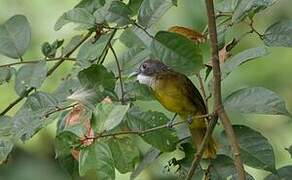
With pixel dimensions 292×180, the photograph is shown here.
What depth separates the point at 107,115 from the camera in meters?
1.12

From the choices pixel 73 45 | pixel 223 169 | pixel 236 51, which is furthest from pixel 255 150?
pixel 236 51

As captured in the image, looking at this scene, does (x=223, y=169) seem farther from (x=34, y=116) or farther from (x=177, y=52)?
(x=34, y=116)

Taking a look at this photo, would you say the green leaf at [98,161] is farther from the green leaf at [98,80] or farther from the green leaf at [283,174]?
the green leaf at [283,174]

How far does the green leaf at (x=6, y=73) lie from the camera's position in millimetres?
1516

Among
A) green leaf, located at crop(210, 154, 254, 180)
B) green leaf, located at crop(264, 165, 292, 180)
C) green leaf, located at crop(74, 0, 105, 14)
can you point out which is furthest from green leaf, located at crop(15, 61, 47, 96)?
green leaf, located at crop(264, 165, 292, 180)

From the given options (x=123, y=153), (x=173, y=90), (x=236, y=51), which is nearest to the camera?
(x=123, y=153)

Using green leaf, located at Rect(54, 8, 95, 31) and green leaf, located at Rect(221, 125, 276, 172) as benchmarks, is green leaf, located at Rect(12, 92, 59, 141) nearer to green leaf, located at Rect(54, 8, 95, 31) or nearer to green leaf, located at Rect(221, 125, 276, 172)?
green leaf, located at Rect(54, 8, 95, 31)

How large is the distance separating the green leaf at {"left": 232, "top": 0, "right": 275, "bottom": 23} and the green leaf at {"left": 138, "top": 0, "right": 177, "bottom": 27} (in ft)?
0.35

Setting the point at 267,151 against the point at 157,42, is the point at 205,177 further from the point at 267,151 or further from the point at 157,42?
the point at 157,42

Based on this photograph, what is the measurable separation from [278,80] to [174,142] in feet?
5.15

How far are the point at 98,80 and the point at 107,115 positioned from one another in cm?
14

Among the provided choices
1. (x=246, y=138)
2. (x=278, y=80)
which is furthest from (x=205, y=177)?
(x=278, y=80)

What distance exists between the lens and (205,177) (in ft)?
4.57

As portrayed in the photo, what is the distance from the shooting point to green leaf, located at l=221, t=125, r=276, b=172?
1.34m
